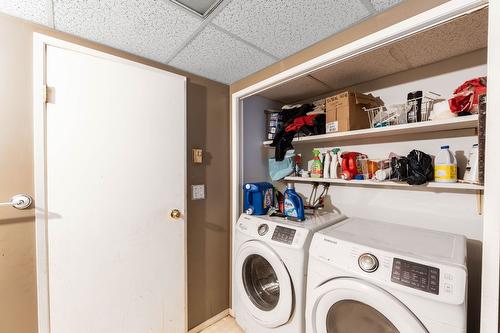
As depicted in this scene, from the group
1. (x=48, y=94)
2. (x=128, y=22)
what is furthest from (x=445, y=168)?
(x=48, y=94)

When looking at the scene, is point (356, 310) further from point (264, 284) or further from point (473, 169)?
point (473, 169)

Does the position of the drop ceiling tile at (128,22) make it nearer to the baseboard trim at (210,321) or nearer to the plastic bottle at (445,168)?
the plastic bottle at (445,168)

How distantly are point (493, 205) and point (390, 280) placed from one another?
0.47 meters

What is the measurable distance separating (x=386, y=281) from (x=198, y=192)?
4.44ft

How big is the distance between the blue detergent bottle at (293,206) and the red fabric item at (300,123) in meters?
0.52

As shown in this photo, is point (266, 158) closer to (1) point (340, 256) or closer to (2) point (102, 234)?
(1) point (340, 256)

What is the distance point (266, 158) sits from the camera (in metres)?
2.13

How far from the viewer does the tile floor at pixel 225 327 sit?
1.78 m

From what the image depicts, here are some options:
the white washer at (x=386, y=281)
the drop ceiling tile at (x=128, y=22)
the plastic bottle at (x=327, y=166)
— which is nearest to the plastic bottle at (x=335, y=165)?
the plastic bottle at (x=327, y=166)

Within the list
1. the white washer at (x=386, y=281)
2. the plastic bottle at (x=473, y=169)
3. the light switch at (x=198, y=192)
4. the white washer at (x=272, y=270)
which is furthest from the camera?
the light switch at (x=198, y=192)

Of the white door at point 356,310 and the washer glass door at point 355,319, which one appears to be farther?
the washer glass door at point 355,319

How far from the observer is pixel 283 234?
1373 mm

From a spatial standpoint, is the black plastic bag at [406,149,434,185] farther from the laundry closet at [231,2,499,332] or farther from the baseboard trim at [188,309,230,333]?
the baseboard trim at [188,309,230,333]

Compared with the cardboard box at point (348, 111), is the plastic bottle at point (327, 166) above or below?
below
